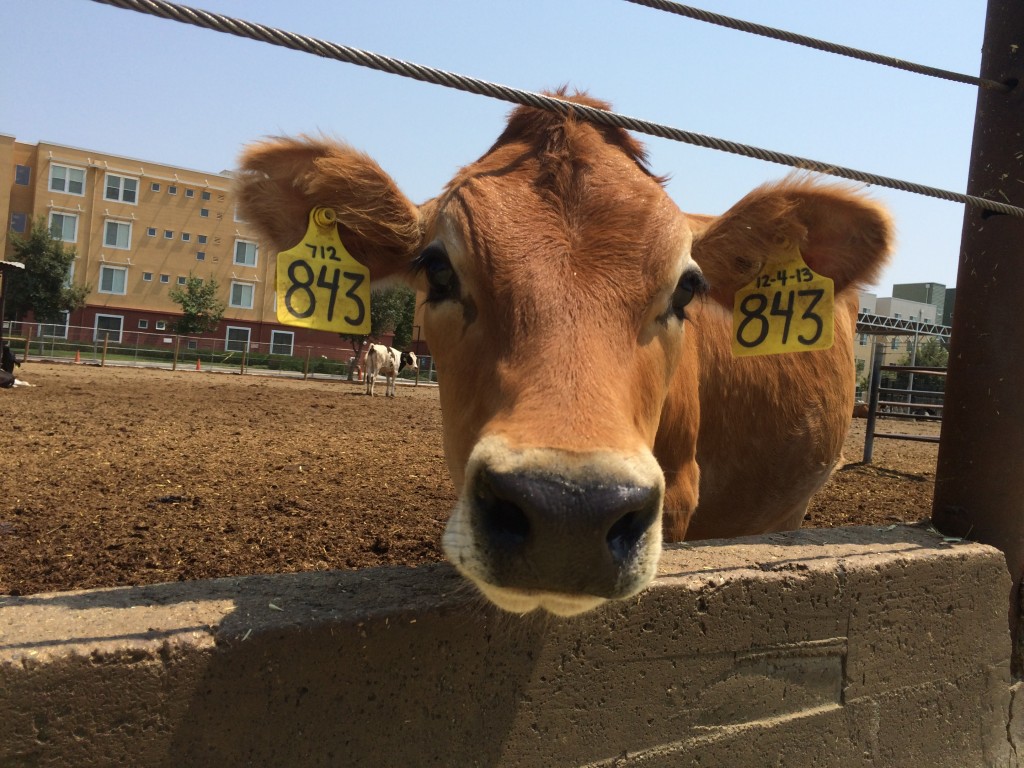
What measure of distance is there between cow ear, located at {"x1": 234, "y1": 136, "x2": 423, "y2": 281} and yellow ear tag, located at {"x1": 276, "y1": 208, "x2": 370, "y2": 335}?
76 mm

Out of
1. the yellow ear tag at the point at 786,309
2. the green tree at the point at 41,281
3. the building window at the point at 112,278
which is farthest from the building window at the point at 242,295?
the yellow ear tag at the point at 786,309

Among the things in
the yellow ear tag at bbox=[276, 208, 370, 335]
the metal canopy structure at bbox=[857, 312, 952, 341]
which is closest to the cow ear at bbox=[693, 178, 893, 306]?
the yellow ear tag at bbox=[276, 208, 370, 335]

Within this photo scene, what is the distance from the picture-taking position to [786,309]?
288cm

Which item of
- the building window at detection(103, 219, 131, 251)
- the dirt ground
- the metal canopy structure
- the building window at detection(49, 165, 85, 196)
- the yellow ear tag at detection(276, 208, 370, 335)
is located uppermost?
the building window at detection(49, 165, 85, 196)

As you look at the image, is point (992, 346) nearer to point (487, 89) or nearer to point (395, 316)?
point (487, 89)

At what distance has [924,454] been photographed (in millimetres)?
13164

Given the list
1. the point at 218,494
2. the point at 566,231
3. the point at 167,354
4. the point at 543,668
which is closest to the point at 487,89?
the point at 566,231

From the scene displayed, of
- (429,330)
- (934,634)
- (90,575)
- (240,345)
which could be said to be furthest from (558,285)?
(240,345)

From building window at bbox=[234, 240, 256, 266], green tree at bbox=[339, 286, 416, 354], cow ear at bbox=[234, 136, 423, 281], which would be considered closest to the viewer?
cow ear at bbox=[234, 136, 423, 281]

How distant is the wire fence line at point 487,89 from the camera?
1540mm

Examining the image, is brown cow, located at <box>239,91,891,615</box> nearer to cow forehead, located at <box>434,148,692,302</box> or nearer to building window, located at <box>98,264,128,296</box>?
cow forehead, located at <box>434,148,692,302</box>

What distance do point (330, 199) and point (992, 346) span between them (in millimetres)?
2415

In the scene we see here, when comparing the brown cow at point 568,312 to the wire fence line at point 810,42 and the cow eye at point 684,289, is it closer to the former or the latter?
the cow eye at point 684,289

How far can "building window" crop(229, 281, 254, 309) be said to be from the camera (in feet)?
175
